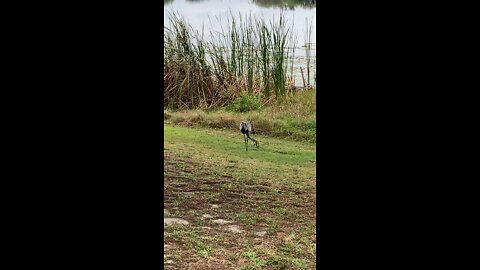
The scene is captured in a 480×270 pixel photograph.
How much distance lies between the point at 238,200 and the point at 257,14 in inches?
36.9

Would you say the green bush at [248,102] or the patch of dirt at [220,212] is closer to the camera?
the patch of dirt at [220,212]

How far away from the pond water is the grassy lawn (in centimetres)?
46

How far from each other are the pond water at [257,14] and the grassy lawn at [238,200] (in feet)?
1.52

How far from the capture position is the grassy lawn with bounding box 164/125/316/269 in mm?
2490

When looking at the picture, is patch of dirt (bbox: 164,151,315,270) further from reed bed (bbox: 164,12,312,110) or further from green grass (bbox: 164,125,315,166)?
reed bed (bbox: 164,12,312,110)

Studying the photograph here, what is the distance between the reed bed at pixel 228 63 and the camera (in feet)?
8.97

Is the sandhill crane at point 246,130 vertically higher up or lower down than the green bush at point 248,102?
lower down

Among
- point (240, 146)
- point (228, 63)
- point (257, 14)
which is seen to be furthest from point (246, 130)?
point (257, 14)

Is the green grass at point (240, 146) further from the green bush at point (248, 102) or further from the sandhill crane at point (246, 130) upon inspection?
the green bush at point (248, 102)

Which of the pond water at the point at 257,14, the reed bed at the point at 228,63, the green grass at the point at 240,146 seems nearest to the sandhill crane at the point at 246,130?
the green grass at the point at 240,146

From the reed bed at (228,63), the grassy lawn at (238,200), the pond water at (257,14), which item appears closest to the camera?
the grassy lawn at (238,200)
